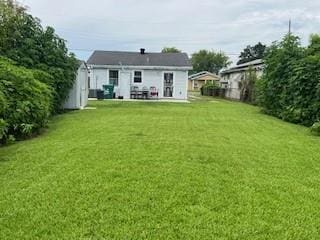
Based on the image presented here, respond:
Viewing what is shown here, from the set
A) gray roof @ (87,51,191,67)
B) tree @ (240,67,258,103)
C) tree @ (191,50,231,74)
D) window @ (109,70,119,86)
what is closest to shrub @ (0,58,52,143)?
window @ (109,70,119,86)

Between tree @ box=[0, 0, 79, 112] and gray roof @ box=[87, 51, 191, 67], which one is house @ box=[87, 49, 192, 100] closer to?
gray roof @ box=[87, 51, 191, 67]

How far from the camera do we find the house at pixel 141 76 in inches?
1190

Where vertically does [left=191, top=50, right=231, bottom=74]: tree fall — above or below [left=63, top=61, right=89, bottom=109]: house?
above

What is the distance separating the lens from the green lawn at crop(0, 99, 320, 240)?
13.3ft

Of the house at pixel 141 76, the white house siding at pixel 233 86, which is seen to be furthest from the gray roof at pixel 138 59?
the white house siding at pixel 233 86

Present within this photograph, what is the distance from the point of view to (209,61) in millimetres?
83500

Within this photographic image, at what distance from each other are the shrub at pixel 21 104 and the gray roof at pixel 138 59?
1912cm

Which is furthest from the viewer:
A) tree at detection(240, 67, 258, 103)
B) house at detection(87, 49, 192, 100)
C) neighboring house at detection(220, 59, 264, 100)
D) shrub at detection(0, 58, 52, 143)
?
neighboring house at detection(220, 59, 264, 100)

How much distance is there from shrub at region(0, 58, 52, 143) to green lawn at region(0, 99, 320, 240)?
0.89 metres

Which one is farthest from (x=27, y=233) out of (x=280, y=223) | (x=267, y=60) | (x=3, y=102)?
(x=267, y=60)

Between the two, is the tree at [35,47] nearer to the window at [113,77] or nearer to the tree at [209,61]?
the window at [113,77]

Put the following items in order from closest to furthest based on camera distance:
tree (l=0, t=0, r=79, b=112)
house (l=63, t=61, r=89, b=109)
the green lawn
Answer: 1. the green lawn
2. tree (l=0, t=0, r=79, b=112)
3. house (l=63, t=61, r=89, b=109)

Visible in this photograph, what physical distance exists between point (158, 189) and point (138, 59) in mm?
26614

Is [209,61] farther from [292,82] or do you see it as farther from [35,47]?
[35,47]
